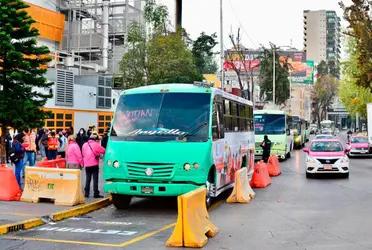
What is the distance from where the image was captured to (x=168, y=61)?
109 ft

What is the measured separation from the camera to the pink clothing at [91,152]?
49.5 feet

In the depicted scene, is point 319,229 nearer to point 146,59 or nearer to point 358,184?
point 358,184

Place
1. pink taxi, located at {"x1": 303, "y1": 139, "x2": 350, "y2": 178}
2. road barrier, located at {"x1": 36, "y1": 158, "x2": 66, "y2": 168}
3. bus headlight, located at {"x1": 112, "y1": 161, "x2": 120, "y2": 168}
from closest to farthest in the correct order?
bus headlight, located at {"x1": 112, "y1": 161, "x2": 120, "y2": 168} → road barrier, located at {"x1": 36, "y1": 158, "x2": 66, "y2": 168} → pink taxi, located at {"x1": 303, "y1": 139, "x2": 350, "y2": 178}

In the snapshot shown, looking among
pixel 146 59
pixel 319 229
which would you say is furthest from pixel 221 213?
pixel 146 59

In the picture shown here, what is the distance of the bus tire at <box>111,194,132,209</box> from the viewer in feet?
44.5

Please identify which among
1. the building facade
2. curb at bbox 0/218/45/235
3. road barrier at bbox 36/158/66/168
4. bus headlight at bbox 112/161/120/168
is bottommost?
curb at bbox 0/218/45/235

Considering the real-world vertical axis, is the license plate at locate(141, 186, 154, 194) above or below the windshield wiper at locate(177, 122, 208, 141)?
below

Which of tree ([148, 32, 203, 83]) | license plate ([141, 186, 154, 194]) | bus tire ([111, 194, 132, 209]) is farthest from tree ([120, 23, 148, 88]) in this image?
license plate ([141, 186, 154, 194])

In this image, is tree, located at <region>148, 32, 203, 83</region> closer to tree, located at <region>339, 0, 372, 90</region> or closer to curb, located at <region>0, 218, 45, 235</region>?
tree, located at <region>339, 0, 372, 90</region>

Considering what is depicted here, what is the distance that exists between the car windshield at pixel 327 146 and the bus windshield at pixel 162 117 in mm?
10570

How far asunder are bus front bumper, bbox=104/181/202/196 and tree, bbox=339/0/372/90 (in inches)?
990

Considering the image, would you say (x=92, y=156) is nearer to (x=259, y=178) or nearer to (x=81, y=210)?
(x=81, y=210)

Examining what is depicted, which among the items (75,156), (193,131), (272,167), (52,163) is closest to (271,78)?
(272,167)

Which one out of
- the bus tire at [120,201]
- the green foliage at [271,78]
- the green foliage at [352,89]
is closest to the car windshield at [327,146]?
the bus tire at [120,201]
